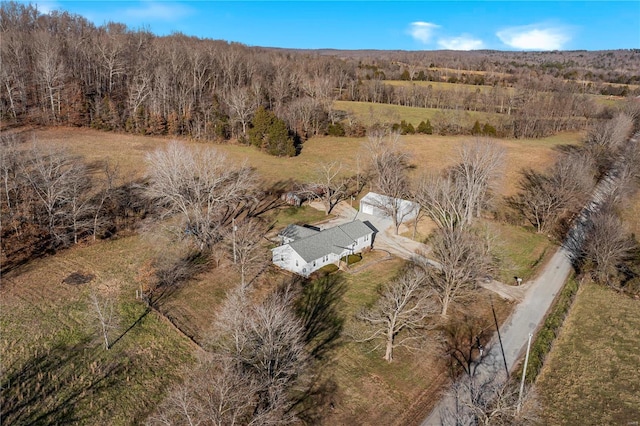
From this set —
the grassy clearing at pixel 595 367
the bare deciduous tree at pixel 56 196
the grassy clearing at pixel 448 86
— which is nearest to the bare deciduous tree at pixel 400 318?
the grassy clearing at pixel 595 367

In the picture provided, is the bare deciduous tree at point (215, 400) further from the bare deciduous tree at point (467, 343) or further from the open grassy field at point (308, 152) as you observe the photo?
the open grassy field at point (308, 152)

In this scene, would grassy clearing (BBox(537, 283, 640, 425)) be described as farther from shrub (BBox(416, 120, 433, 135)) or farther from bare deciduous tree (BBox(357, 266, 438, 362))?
shrub (BBox(416, 120, 433, 135))

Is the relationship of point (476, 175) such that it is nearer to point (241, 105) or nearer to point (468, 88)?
point (241, 105)

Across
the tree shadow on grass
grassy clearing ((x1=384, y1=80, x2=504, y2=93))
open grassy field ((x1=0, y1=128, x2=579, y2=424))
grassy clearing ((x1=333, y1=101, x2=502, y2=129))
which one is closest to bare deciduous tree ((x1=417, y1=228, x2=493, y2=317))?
open grassy field ((x1=0, y1=128, x2=579, y2=424))

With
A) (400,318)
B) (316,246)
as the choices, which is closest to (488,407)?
(400,318)

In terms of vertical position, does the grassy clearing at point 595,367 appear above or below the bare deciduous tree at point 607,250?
below

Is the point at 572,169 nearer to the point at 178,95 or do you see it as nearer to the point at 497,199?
the point at 497,199
